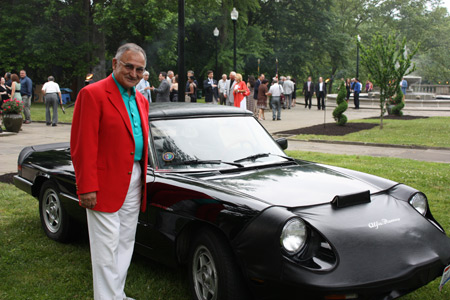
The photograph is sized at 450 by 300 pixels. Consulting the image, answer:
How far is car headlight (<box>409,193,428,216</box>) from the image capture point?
155 inches

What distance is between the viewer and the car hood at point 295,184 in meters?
3.49

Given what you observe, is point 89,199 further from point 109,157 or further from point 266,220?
point 266,220

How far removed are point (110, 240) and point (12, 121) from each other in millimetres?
14590

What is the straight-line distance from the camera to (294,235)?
10.1ft

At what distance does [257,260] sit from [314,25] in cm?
4351

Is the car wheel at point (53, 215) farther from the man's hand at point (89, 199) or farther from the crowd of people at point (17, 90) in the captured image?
the crowd of people at point (17, 90)

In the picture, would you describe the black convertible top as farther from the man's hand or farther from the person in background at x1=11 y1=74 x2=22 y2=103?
the person in background at x1=11 y1=74 x2=22 y2=103

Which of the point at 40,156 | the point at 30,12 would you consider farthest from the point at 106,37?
the point at 40,156

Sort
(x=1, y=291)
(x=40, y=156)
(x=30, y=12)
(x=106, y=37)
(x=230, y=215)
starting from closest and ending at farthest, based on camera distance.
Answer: (x=230, y=215) → (x=1, y=291) → (x=40, y=156) → (x=30, y=12) → (x=106, y=37)

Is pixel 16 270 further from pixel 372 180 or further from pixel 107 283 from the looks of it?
pixel 372 180

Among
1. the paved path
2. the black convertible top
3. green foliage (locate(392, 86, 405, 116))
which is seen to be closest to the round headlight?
the black convertible top

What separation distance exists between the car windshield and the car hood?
255 millimetres

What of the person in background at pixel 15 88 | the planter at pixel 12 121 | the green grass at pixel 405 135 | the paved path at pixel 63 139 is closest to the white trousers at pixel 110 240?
the paved path at pixel 63 139

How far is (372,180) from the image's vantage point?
14.0 feet
